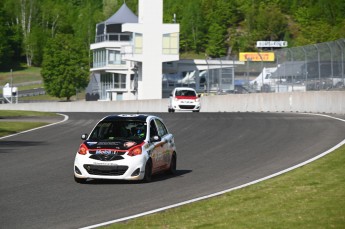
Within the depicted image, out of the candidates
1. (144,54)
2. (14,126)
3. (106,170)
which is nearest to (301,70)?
(14,126)

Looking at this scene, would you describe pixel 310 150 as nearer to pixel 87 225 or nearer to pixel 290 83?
pixel 87 225

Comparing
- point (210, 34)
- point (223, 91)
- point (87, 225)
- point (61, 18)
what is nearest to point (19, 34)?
point (61, 18)

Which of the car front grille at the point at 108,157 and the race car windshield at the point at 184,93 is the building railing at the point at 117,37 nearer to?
the race car windshield at the point at 184,93

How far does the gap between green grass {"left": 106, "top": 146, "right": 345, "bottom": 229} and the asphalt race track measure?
2.74 ft

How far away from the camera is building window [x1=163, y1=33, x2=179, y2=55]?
9969cm

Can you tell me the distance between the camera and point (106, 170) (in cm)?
1934

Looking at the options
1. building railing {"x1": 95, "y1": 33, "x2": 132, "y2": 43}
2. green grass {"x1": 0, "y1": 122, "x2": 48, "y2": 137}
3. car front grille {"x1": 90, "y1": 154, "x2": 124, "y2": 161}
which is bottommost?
green grass {"x1": 0, "y1": 122, "x2": 48, "y2": 137}

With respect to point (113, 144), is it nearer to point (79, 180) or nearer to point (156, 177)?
point (79, 180)

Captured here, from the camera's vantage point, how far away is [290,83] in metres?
54.6

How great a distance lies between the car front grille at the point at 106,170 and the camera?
63.5 feet

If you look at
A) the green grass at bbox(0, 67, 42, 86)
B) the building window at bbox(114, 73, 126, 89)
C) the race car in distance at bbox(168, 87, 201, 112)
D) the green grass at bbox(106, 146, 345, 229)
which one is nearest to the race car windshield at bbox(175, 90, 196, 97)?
the race car in distance at bbox(168, 87, 201, 112)

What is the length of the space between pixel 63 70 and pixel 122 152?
357 feet

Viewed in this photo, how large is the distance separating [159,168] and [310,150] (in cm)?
606

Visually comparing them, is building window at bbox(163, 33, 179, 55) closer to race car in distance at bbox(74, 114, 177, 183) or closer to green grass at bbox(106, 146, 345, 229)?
race car in distance at bbox(74, 114, 177, 183)
